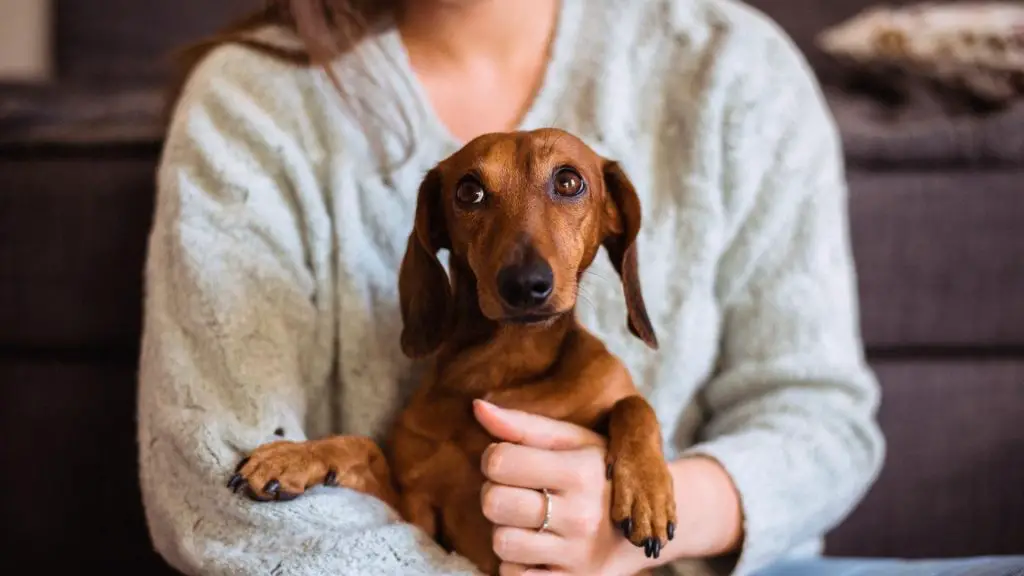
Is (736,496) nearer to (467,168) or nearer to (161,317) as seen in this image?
(467,168)

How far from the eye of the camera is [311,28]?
117 cm

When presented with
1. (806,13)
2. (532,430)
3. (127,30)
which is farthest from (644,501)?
(127,30)

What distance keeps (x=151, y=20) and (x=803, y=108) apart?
5.35ft

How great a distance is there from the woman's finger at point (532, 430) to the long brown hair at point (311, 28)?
0.45m

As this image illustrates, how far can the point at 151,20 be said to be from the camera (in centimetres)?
223

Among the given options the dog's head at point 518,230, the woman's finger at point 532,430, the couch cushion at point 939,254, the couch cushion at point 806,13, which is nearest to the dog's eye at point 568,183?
the dog's head at point 518,230

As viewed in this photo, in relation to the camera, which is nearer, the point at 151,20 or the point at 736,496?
the point at 736,496

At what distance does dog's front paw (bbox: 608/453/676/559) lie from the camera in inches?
34.6

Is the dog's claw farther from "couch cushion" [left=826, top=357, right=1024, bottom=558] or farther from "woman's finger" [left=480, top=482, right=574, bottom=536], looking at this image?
"couch cushion" [left=826, top=357, right=1024, bottom=558]

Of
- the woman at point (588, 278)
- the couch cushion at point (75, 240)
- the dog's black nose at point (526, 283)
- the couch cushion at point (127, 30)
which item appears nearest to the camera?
the dog's black nose at point (526, 283)

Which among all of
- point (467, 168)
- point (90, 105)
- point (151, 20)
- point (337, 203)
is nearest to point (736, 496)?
point (467, 168)

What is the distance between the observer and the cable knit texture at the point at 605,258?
1053 mm

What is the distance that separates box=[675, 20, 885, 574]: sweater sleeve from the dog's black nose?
35 cm

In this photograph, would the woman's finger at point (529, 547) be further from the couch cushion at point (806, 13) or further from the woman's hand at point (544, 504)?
the couch cushion at point (806, 13)
